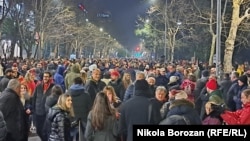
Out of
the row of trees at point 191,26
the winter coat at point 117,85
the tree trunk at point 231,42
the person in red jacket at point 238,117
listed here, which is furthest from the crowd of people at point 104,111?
the row of trees at point 191,26

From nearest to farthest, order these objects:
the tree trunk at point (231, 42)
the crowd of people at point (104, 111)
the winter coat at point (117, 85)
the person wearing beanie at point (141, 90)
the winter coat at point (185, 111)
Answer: the winter coat at point (185, 111) → the crowd of people at point (104, 111) → the person wearing beanie at point (141, 90) → the winter coat at point (117, 85) → the tree trunk at point (231, 42)

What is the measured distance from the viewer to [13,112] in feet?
Answer: 31.8

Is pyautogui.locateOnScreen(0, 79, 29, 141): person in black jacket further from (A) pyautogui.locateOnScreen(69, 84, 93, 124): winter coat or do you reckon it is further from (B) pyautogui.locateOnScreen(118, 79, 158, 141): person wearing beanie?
(B) pyautogui.locateOnScreen(118, 79, 158, 141): person wearing beanie

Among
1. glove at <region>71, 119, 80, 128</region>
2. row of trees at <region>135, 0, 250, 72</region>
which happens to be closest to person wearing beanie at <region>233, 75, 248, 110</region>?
glove at <region>71, 119, 80, 128</region>

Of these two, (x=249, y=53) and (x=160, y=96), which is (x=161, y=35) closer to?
(x=249, y=53)

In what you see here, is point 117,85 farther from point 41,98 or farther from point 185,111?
point 185,111

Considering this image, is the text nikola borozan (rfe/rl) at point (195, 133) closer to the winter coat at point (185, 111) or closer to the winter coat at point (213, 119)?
the winter coat at point (185, 111)

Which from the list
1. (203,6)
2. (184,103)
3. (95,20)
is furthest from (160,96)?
(95,20)

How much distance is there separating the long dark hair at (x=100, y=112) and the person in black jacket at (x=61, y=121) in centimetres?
105

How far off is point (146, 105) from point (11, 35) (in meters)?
52.1

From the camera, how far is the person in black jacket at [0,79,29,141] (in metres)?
9.59

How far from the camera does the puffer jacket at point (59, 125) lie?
9.29m

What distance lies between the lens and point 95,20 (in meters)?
115

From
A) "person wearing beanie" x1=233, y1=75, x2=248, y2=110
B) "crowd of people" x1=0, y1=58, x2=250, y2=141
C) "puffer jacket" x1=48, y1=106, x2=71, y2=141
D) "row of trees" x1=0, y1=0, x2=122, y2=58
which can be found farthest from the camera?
"row of trees" x1=0, y1=0, x2=122, y2=58
